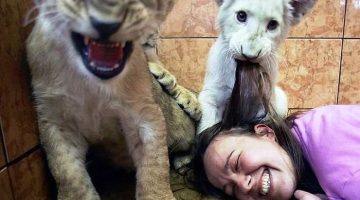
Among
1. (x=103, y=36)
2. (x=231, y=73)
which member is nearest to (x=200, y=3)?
(x=231, y=73)

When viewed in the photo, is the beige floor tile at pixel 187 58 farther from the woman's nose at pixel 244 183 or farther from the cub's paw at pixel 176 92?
the woman's nose at pixel 244 183

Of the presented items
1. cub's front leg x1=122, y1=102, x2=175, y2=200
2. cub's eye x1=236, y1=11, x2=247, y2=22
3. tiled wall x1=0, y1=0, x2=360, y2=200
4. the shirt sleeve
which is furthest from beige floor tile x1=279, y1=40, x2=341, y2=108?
cub's front leg x1=122, y1=102, x2=175, y2=200

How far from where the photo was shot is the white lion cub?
1153mm

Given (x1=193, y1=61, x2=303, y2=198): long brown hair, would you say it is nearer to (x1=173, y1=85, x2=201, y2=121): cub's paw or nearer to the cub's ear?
(x1=173, y1=85, x2=201, y2=121): cub's paw

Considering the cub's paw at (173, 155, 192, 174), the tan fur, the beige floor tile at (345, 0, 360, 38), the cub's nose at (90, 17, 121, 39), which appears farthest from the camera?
the beige floor tile at (345, 0, 360, 38)

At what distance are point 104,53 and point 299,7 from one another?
76 centimetres

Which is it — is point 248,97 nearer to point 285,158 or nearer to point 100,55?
point 285,158

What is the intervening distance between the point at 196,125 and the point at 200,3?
827mm

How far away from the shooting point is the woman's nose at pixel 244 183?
1095 mm

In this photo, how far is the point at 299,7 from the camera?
1291mm

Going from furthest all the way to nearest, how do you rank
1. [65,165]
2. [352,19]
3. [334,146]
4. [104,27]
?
[352,19], [334,146], [65,165], [104,27]

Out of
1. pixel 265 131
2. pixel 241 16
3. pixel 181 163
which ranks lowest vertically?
pixel 181 163

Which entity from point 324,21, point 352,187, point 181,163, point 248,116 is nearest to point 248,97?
point 248,116

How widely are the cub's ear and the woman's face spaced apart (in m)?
0.38
